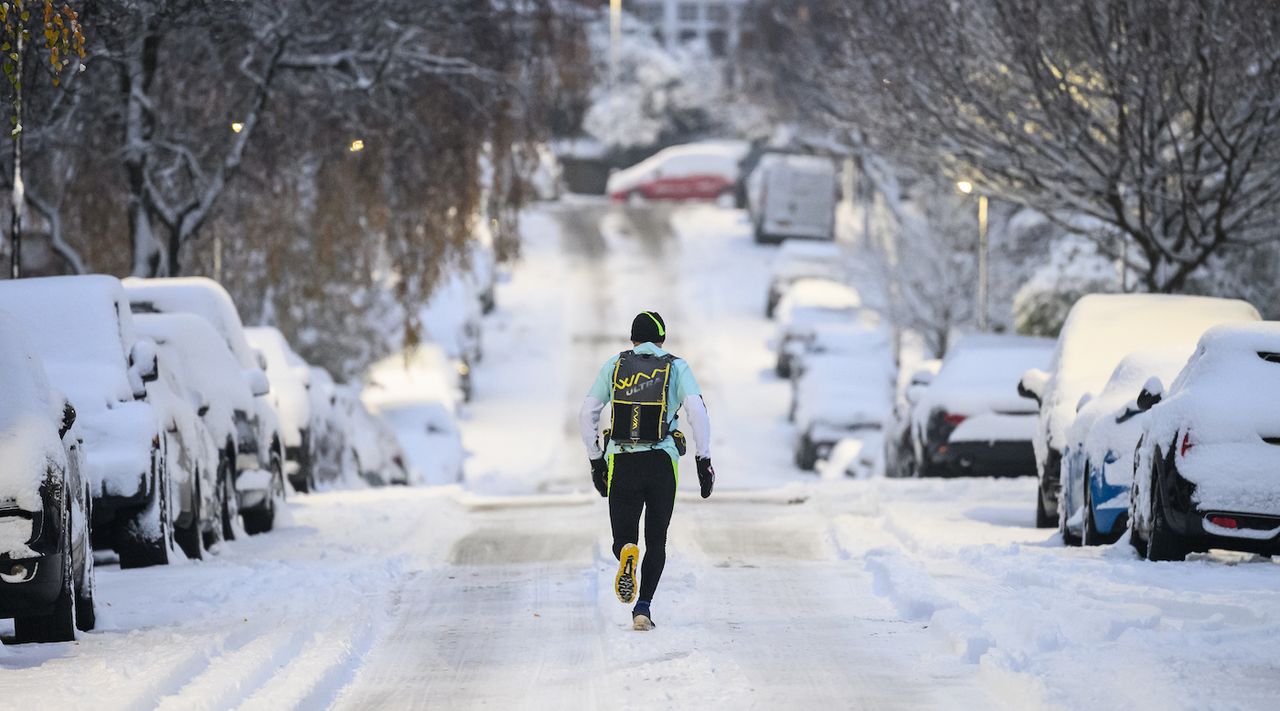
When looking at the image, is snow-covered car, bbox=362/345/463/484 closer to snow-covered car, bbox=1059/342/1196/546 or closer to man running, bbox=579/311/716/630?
snow-covered car, bbox=1059/342/1196/546

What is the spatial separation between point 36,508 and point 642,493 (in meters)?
3.05

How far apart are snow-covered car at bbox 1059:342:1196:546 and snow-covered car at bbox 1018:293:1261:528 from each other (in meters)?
1.33

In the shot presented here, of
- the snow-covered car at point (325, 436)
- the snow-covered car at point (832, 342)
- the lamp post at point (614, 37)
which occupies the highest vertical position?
the lamp post at point (614, 37)

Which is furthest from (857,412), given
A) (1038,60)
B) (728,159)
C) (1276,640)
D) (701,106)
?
(701,106)

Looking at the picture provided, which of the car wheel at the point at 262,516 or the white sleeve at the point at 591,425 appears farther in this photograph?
the car wheel at the point at 262,516

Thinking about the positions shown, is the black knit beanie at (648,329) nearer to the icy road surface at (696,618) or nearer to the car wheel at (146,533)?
the icy road surface at (696,618)

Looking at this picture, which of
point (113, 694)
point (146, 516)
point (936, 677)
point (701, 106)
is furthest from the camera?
point (701, 106)

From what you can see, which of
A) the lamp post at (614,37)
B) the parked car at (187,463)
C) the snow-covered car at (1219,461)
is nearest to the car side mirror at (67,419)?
the parked car at (187,463)

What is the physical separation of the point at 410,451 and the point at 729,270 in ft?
115

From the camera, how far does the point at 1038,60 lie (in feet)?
90.7

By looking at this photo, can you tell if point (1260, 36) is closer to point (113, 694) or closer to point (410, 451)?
point (410, 451)

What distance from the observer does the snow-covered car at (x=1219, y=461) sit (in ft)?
43.1

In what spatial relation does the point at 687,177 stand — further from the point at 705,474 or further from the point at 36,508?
the point at 36,508

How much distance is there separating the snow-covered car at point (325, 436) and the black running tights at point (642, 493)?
1477 cm
